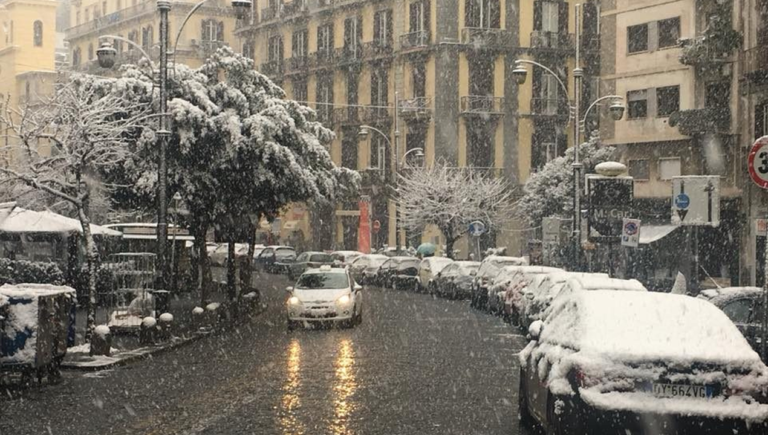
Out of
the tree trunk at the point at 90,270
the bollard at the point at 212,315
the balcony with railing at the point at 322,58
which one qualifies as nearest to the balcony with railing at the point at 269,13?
the balcony with railing at the point at 322,58

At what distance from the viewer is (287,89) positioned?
75.2 metres

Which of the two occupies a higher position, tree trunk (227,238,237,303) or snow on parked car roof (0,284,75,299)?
snow on parked car roof (0,284,75,299)

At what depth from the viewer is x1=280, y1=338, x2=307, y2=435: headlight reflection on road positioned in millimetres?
11891

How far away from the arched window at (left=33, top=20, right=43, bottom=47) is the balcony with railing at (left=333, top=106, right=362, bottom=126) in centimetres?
3843

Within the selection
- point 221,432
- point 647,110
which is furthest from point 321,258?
point 221,432

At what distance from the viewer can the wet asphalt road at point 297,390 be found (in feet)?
40.2

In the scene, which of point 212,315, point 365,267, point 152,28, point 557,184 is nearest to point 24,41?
→ point 152,28

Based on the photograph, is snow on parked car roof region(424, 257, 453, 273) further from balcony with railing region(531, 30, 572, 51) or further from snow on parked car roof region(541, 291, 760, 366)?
snow on parked car roof region(541, 291, 760, 366)

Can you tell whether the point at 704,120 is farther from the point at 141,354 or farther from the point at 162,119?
the point at 141,354

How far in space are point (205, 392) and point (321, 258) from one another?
3820cm

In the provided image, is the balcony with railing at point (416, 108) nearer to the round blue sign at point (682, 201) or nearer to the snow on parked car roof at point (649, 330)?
the round blue sign at point (682, 201)

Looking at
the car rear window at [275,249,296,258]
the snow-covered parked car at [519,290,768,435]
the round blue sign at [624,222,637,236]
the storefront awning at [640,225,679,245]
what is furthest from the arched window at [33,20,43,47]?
the snow-covered parked car at [519,290,768,435]

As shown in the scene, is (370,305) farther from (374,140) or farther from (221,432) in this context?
(374,140)

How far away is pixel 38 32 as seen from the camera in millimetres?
97750
